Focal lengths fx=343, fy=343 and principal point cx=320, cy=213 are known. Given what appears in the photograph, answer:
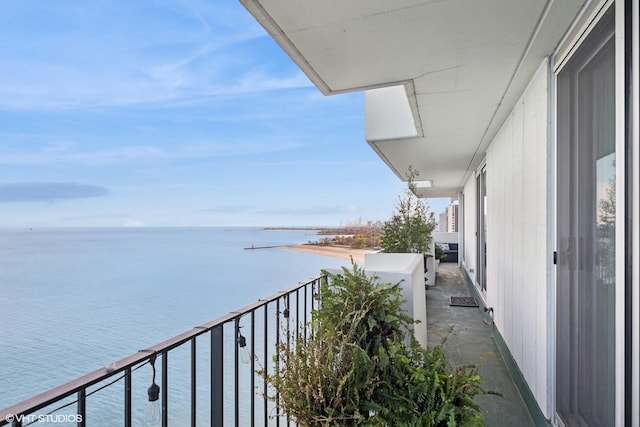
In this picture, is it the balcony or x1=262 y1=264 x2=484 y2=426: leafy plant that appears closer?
the balcony

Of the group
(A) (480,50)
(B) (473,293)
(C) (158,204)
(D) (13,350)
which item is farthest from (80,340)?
(C) (158,204)

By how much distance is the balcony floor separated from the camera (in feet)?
7.41

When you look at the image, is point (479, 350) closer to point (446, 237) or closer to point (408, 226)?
point (408, 226)

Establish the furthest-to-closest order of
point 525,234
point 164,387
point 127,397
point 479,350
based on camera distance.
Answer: point 479,350 < point 525,234 < point 164,387 < point 127,397

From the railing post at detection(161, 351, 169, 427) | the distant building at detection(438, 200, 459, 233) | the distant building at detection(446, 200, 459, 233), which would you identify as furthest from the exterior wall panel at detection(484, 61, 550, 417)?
the distant building at detection(438, 200, 459, 233)

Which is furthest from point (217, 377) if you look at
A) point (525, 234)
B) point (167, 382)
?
point (525, 234)

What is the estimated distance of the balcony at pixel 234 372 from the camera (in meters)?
0.83

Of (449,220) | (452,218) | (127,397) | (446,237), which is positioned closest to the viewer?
(127,397)

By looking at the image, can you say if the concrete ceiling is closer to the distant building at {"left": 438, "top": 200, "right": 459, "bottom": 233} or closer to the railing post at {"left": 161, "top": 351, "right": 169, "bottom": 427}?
the railing post at {"left": 161, "top": 351, "right": 169, "bottom": 427}

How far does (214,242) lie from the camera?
2575cm

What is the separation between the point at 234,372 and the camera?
1585 mm

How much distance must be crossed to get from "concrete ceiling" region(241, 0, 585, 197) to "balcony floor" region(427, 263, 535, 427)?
Answer: 1.58 m

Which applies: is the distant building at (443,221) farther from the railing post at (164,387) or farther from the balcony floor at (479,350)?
the railing post at (164,387)

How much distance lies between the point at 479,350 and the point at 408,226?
7.65 feet
